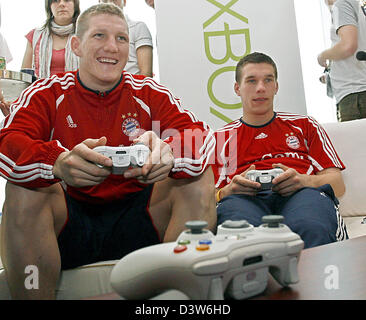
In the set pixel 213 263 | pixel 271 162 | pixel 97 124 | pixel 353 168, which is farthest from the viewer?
pixel 353 168

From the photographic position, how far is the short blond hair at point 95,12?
1.42m

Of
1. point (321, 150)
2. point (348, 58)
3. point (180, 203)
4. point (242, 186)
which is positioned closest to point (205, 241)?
point (180, 203)

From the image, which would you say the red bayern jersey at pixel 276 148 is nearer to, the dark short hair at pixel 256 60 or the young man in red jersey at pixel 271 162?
the young man in red jersey at pixel 271 162

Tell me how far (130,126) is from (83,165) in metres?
0.39

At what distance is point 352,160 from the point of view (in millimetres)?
1757

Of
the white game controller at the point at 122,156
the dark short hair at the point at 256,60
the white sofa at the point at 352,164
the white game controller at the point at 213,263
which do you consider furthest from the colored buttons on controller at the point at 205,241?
the dark short hair at the point at 256,60

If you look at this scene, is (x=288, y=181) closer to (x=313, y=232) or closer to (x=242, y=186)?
(x=242, y=186)

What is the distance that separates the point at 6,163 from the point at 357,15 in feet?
5.72

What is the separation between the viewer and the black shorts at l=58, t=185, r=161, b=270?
116cm

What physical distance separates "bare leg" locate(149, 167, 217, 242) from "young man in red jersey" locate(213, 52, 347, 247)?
0.17 metres

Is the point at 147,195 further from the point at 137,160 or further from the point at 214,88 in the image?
the point at 214,88

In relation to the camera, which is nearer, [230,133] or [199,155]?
[199,155]

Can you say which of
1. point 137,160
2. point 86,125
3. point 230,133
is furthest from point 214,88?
point 137,160
